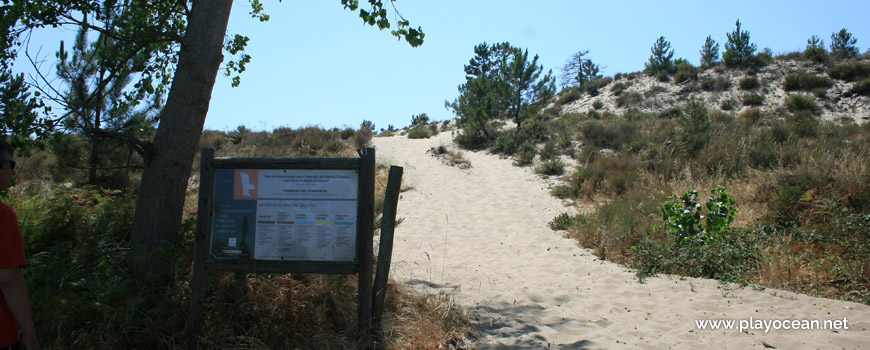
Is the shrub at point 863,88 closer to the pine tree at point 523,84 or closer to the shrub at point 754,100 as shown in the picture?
the shrub at point 754,100

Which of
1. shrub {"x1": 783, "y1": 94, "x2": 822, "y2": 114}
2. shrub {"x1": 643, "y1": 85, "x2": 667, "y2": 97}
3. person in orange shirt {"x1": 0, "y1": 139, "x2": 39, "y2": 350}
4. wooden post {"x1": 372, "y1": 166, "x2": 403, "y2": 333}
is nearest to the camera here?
person in orange shirt {"x1": 0, "y1": 139, "x2": 39, "y2": 350}

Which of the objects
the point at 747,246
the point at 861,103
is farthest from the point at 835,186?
the point at 861,103

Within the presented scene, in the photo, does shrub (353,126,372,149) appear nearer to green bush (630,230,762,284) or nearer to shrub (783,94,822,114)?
green bush (630,230,762,284)

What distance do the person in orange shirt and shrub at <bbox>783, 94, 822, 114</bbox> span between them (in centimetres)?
2918

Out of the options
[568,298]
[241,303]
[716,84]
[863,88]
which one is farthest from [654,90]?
[241,303]

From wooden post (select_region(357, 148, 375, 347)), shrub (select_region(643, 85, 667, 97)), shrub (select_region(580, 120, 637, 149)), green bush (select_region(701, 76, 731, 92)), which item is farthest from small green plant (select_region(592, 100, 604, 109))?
wooden post (select_region(357, 148, 375, 347))

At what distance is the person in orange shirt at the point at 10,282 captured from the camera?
208cm

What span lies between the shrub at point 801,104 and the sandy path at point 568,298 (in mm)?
20447

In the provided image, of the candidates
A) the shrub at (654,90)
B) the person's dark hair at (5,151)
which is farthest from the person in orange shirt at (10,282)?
the shrub at (654,90)

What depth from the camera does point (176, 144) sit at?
4.09 meters

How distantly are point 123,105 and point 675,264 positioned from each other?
716cm

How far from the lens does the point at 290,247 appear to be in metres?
3.58

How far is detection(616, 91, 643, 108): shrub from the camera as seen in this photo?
99.9ft

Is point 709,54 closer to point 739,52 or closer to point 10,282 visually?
point 739,52
